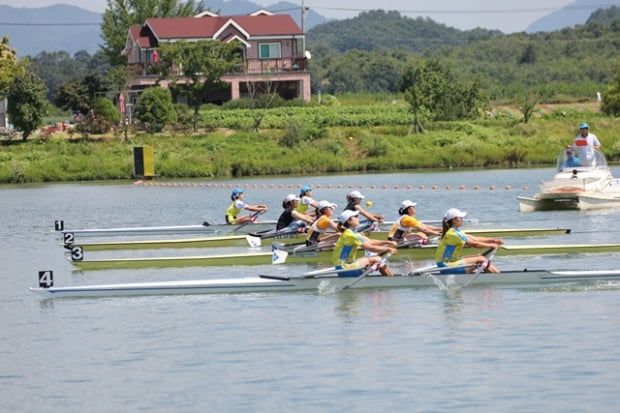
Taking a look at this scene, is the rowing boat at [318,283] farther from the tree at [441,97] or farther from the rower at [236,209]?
the tree at [441,97]

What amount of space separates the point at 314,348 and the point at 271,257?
7.05m

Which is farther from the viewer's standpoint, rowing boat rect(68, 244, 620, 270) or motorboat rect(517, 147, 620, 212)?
motorboat rect(517, 147, 620, 212)

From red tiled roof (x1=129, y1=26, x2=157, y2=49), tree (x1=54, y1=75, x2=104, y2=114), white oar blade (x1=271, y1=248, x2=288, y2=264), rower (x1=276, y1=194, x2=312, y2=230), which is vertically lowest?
white oar blade (x1=271, y1=248, x2=288, y2=264)

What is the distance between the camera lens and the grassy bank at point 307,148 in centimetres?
5475

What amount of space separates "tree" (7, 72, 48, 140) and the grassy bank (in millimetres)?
1010

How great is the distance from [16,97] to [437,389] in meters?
51.0

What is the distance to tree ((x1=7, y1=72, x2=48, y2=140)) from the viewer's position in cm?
6178

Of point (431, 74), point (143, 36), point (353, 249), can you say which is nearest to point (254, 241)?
point (353, 249)

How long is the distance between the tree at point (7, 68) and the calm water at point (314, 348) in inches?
1598

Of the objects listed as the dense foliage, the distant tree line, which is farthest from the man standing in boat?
the dense foliage

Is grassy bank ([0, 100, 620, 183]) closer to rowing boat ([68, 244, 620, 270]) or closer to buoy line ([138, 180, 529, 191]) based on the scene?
buoy line ([138, 180, 529, 191])

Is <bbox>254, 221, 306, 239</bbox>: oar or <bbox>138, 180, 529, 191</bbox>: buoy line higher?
<bbox>254, 221, 306, 239</bbox>: oar

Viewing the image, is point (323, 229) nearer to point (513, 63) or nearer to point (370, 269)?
→ point (370, 269)

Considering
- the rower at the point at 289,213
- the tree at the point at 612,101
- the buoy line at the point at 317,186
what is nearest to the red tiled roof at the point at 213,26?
the tree at the point at 612,101
